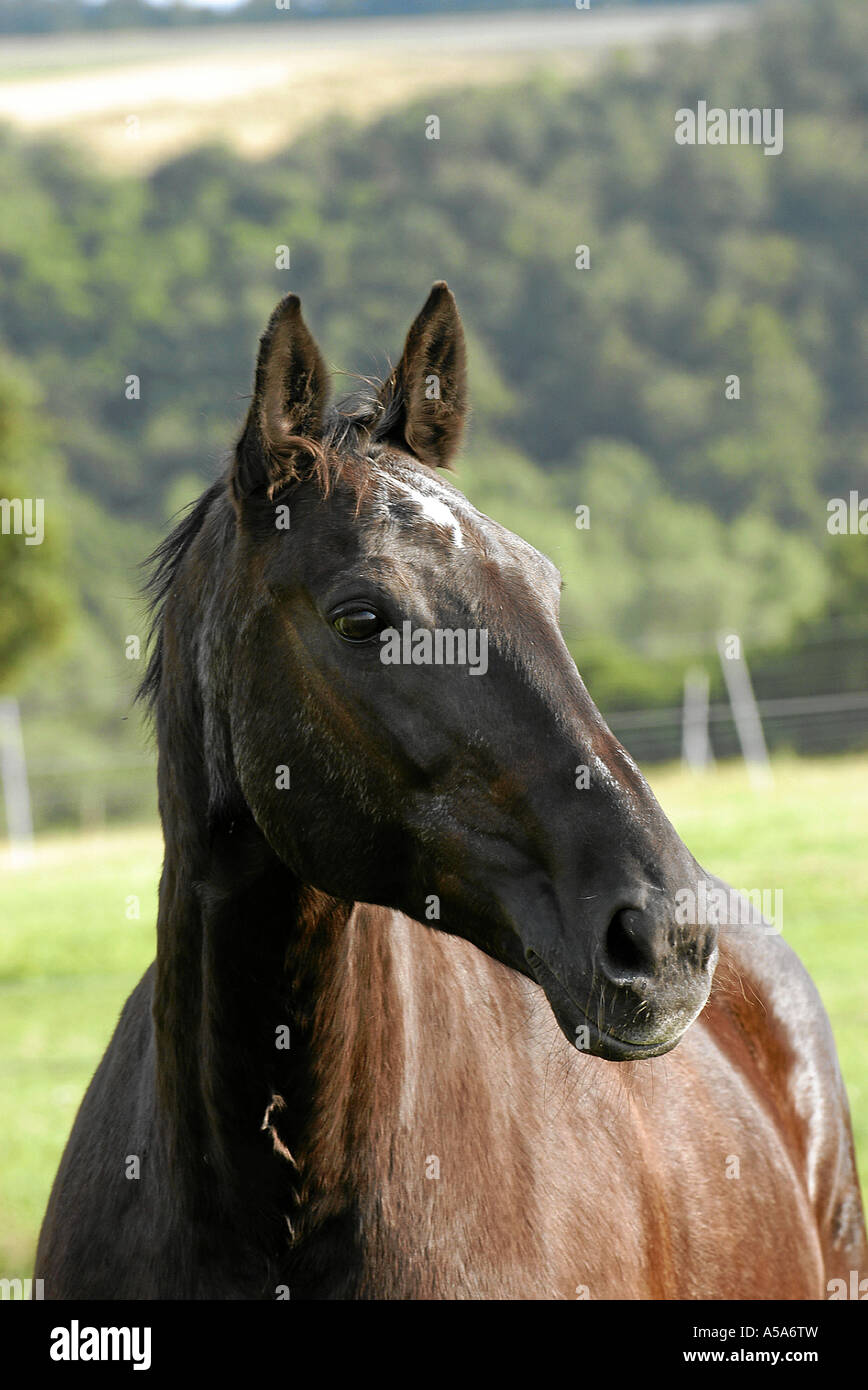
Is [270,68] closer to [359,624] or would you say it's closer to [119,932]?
[119,932]

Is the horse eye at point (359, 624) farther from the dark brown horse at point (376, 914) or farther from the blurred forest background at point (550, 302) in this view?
the blurred forest background at point (550, 302)

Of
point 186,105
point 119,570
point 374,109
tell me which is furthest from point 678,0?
point 119,570

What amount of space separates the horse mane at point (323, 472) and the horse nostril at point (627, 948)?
0.93m

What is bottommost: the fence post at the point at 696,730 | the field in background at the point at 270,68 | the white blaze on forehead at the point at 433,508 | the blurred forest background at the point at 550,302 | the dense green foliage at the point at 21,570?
the white blaze on forehead at the point at 433,508

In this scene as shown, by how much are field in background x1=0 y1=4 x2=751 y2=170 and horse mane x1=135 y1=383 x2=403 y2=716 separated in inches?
3659

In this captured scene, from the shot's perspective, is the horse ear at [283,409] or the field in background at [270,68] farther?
the field in background at [270,68]

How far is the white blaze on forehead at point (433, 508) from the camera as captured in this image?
7.98ft

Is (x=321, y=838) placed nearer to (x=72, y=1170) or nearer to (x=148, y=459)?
(x=72, y=1170)

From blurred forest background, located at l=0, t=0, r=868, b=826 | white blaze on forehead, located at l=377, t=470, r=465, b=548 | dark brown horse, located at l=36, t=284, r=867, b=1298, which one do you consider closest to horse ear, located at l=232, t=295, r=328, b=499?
dark brown horse, located at l=36, t=284, r=867, b=1298

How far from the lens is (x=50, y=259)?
251 ft

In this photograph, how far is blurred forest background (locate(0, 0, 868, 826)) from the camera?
5947 centimetres

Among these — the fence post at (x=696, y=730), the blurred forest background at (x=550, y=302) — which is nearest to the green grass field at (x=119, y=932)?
the fence post at (x=696, y=730)
